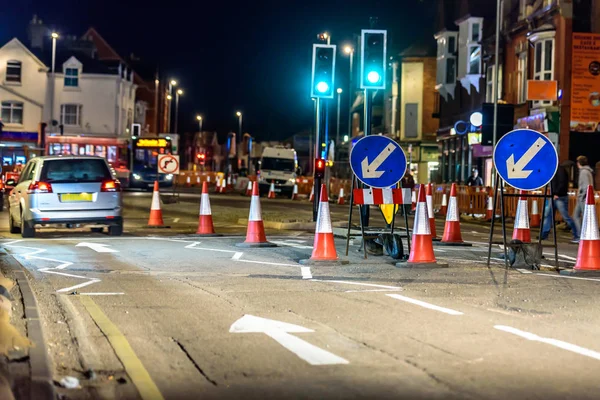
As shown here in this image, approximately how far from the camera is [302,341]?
713 centimetres

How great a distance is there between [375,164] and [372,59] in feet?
13.7

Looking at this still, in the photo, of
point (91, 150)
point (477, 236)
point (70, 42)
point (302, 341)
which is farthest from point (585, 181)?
→ point (70, 42)

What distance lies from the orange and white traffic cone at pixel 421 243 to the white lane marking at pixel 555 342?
4.59 metres

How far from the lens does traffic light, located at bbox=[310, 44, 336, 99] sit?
62.8 feet

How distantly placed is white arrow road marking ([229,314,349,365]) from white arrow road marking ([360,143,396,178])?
543cm

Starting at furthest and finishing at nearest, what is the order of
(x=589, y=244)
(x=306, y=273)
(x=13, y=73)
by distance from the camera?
(x=13, y=73) < (x=589, y=244) < (x=306, y=273)

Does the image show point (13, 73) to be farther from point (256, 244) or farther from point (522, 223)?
point (522, 223)

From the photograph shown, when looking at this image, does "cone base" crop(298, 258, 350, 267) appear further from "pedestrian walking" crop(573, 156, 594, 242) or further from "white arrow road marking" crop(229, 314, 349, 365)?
"pedestrian walking" crop(573, 156, 594, 242)

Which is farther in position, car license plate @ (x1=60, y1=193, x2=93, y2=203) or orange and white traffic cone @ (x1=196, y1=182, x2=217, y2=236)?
orange and white traffic cone @ (x1=196, y1=182, x2=217, y2=236)

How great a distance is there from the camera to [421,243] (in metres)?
12.5

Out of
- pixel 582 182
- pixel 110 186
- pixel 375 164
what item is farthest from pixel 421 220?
pixel 582 182

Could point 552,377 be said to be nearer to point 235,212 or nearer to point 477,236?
point 477,236

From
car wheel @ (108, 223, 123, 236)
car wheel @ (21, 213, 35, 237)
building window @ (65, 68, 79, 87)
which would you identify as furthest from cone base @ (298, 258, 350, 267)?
building window @ (65, 68, 79, 87)

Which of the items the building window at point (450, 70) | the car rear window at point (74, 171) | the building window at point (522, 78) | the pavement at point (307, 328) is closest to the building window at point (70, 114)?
the building window at point (450, 70)
